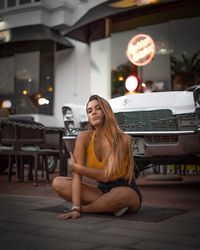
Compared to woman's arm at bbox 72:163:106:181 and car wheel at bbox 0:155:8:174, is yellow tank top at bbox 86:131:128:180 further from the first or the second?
car wheel at bbox 0:155:8:174

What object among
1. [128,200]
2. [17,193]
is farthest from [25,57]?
[128,200]

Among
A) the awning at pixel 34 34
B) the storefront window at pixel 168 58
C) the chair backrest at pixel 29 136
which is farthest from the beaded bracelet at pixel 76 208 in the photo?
the awning at pixel 34 34

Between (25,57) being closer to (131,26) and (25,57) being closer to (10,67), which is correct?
(10,67)

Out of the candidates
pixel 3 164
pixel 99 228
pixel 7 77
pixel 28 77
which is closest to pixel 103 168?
pixel 99 228

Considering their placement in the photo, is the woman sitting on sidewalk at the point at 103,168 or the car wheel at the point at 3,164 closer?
the woman sitting on sidewalk at the point at 103,168

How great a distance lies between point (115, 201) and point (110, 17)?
30.4 feet

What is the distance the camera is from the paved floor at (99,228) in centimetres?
304

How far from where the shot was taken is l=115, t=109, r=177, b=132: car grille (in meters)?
6.02

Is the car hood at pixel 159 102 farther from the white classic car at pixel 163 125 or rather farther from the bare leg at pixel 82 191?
the bare leg at pixel 82 191

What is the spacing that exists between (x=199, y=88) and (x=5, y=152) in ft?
11.6

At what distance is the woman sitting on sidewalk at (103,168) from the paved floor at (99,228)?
124 mm

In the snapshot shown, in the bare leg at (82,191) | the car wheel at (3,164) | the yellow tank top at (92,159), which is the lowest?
the car wheel at (3,164)

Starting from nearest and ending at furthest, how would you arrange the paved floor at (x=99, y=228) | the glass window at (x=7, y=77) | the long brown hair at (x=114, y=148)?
the paved floor at (x=99, y=228) < the long brown hair at (x=114, y=148) < the glass window at (x=7, y=77)

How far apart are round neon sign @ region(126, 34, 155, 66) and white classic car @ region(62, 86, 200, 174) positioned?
5896mm
